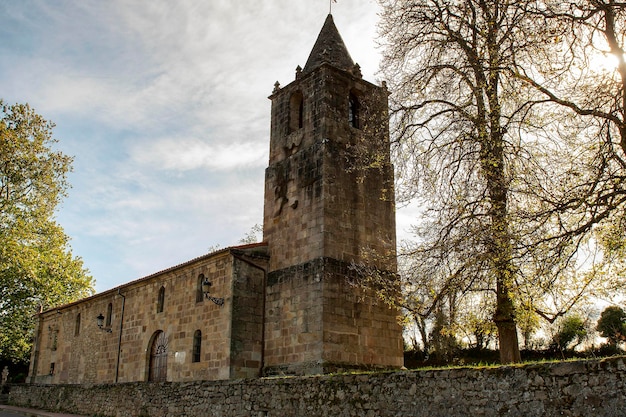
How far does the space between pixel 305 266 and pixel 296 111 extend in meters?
6.37

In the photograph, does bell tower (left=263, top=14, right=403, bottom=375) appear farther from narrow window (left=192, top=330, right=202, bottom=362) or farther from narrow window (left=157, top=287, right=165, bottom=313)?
narrow window (left=157, top=287, right=165, bottom=313)

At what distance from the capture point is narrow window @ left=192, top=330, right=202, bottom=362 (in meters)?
19.4

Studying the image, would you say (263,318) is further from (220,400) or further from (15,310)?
(15,310)

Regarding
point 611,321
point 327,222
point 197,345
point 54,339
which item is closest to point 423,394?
point 327,222

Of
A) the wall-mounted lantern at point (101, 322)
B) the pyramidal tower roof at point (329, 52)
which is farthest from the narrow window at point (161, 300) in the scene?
the pyramidal tower roof at point (329, 52)

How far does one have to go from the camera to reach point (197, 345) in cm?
1962

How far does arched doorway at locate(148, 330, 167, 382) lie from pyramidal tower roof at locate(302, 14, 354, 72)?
1168 cm

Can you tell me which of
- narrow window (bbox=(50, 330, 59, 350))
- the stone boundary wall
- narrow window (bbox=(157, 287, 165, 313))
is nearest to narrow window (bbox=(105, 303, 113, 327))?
narrow window (bbox=(157, 287, 165, 313))

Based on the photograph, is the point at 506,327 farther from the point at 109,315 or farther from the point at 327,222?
the point at 109,315

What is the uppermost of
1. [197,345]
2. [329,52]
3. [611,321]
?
[329,52]

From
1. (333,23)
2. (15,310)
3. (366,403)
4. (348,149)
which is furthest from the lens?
(15,310)

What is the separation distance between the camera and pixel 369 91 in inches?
837

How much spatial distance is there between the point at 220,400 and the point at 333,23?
1540cm

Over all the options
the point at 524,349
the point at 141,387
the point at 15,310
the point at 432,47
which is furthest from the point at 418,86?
the point at 15,310
